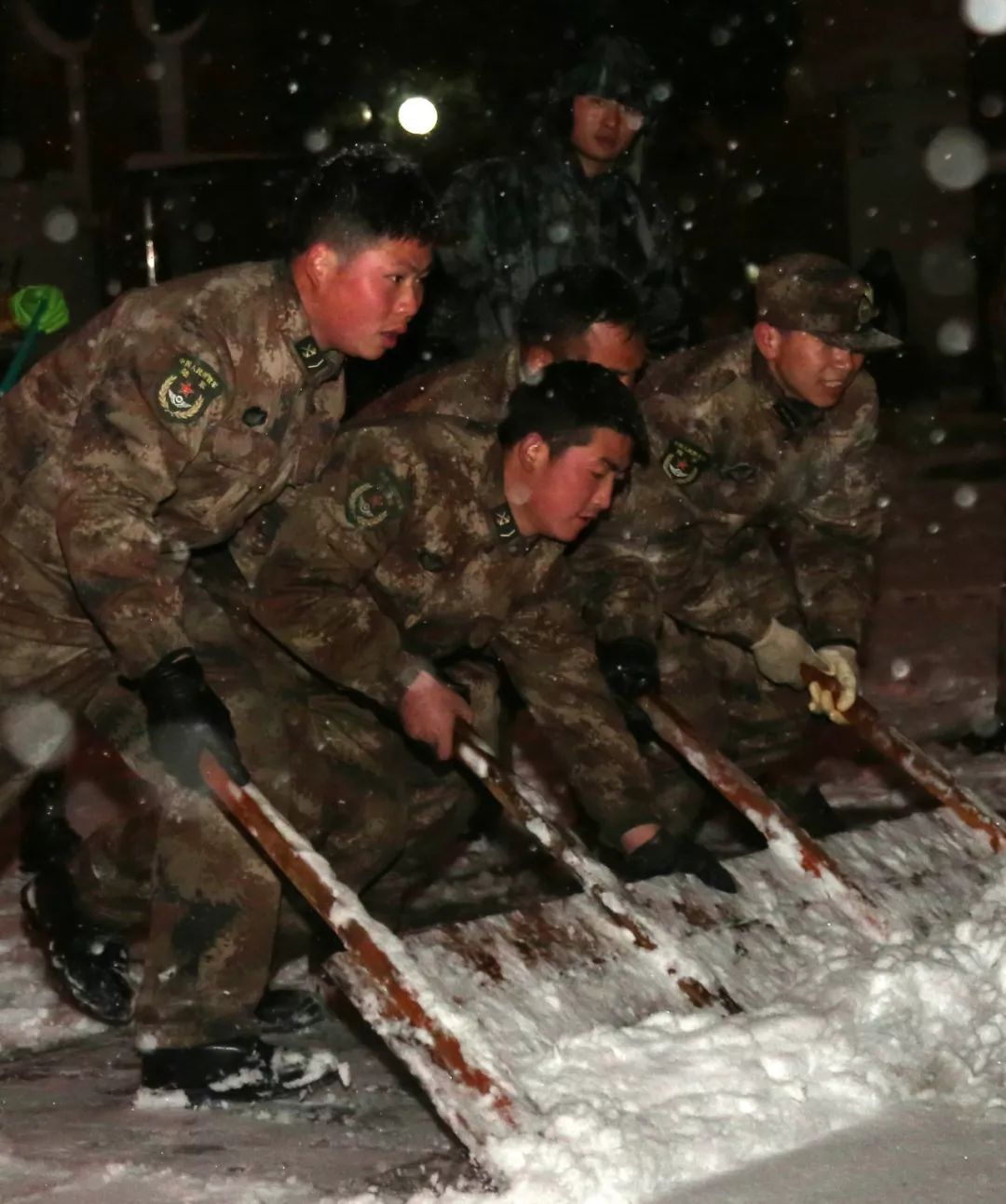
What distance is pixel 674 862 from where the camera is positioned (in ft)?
12.8

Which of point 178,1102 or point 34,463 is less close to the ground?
point 34,463

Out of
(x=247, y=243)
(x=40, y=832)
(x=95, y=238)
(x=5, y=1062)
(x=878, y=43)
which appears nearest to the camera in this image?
(x=5, y=1062)

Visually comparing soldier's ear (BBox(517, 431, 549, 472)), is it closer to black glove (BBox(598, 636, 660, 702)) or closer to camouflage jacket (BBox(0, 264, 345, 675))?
camouflage jacket (BBox(0, 264, 345, 675))

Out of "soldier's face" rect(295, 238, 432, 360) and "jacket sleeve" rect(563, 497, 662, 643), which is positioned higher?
"soldier's face" rect(295, 238, 432, 360)

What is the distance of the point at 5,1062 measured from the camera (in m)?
3.74

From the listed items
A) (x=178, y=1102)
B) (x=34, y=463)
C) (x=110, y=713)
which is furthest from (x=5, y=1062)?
(x=34, y=463)

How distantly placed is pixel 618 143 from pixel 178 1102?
2882 millimetres

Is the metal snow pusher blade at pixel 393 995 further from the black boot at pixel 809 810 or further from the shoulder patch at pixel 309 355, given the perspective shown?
the black boot at pixel 809 810

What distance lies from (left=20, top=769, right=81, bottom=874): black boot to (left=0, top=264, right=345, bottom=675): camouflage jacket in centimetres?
88

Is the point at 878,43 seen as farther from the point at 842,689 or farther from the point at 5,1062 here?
the point at 5,1062

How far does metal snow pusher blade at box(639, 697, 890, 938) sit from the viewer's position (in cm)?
382

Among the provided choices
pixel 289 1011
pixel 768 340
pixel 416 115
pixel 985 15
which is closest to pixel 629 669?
pixel 768 340

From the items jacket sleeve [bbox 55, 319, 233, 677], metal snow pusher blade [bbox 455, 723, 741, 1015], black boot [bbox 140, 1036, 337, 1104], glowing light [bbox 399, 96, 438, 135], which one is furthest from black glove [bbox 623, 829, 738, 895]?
glowing light [bbox 399, 96, 438, 135]

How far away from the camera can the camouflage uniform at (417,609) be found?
12.2 ft
